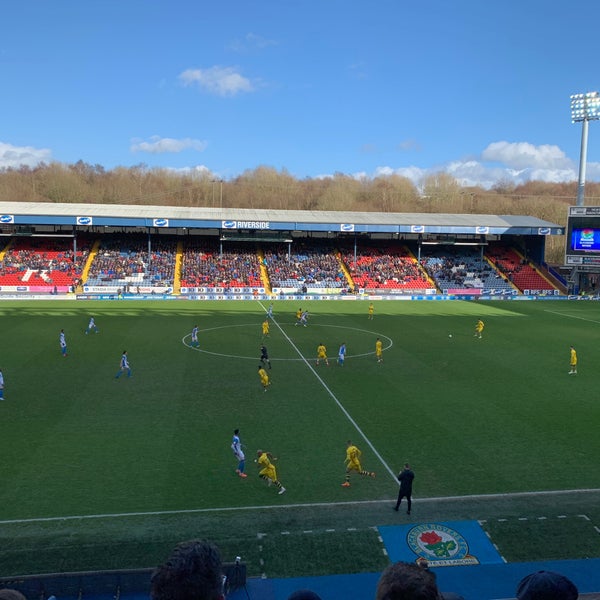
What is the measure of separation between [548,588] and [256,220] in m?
60.4

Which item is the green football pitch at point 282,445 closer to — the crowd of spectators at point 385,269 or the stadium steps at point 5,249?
the crowd of spectators at point 385,269

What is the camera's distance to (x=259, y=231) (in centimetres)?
6706

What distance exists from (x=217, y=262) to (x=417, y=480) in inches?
2022

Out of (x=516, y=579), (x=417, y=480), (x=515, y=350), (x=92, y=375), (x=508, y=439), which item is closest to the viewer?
(x=516, y=579)

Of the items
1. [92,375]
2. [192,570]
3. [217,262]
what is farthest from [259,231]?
[192,570]

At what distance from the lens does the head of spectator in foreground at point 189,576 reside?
2.77m

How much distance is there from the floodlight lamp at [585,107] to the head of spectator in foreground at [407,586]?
69139 mm

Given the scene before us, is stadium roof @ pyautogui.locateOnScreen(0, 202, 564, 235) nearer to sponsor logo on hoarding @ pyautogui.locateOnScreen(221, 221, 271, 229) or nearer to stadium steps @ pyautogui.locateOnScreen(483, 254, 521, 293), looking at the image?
sponsor logo on hoarding @ pyautogui.locateOnScreen(221, 221, 271, 229)

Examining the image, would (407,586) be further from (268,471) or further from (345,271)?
(345,271)

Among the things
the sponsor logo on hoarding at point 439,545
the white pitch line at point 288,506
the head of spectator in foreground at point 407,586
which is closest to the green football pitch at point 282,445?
the white pitch line at point 288,506

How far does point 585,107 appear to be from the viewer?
6084cm

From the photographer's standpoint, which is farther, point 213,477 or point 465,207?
point 465,207

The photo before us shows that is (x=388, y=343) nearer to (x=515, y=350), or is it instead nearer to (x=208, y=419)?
(x=515, y=350)

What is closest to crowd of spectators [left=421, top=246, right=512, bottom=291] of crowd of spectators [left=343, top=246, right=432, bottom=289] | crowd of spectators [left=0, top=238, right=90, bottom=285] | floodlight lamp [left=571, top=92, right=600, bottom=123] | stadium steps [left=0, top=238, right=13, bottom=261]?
crowd of spectators [left=343, top=246, right=432, bottom=289]
